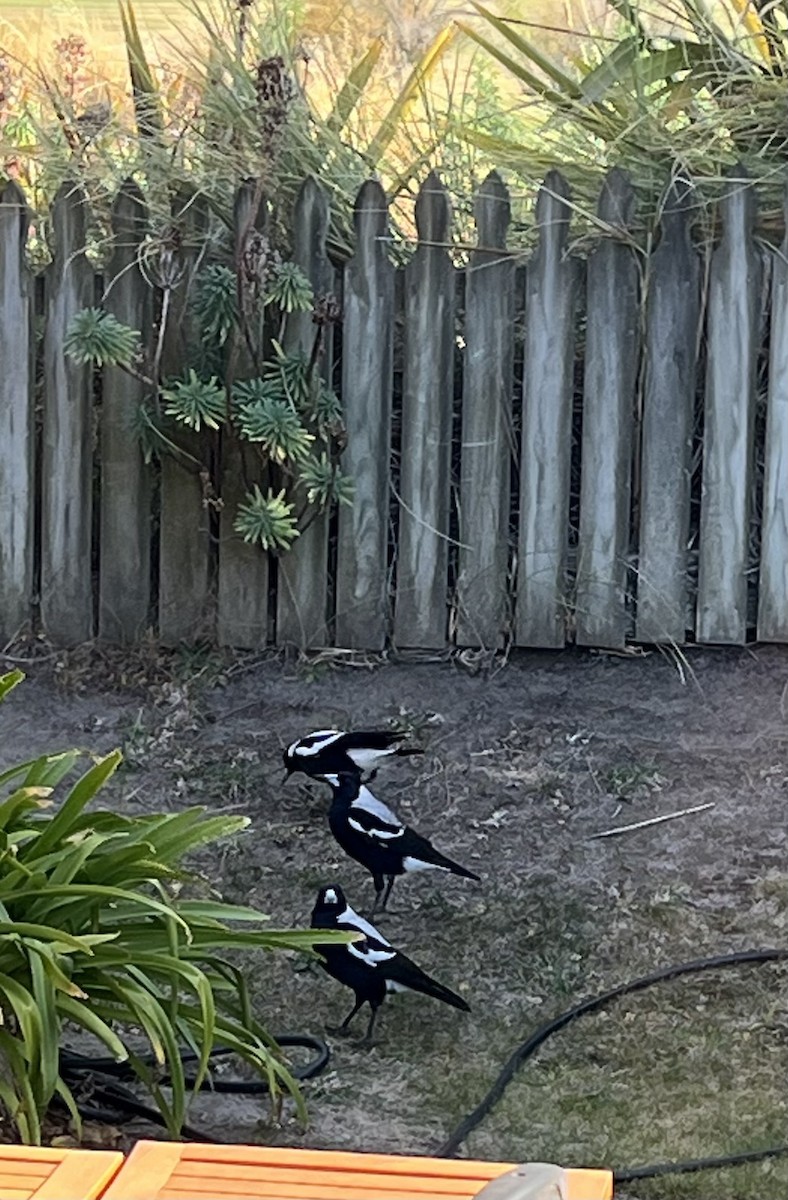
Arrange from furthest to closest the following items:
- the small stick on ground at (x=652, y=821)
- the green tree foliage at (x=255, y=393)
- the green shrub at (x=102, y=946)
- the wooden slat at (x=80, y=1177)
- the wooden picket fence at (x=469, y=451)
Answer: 1. the wooden picket fence at (x=469, y=451)
2. the green tree foliage at (x=255, y=393)
3. the small stick on ground at (x=652, y=821)
4. the green shrub at (x=102, y=946)
5. the wooden slat at (x=80, y=1177)

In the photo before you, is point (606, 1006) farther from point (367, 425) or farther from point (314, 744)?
point (367, 425)

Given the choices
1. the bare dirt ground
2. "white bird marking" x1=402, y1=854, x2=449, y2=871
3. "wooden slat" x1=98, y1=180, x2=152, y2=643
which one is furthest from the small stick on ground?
"wooden slat" x1=98, y1=180, x2=152, y2=643

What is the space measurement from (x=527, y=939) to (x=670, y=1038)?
0.55m

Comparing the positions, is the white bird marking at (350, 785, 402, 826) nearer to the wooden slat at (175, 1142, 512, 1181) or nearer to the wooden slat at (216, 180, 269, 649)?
the wooden slat at (216, 180, 269, 649)

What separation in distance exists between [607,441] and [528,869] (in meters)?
1.51

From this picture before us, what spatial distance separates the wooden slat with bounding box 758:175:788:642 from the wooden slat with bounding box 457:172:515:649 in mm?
823

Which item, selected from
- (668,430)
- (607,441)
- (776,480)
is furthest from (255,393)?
(776,480)

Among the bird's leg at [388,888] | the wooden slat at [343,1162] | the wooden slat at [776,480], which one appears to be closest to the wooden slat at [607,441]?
the wooden slat at [776,480]

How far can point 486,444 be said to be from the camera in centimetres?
544

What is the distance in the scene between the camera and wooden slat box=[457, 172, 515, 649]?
5402mm

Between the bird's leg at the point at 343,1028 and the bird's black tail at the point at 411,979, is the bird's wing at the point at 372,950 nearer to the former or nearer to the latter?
the bird's black tail at the point at 411,979

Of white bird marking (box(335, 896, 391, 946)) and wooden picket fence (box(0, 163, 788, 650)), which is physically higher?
wooden picket fence (box(0, 163, 788, 650))

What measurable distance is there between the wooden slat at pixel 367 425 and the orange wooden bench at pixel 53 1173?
3512 millimetres

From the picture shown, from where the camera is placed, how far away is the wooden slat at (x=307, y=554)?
215 inches
